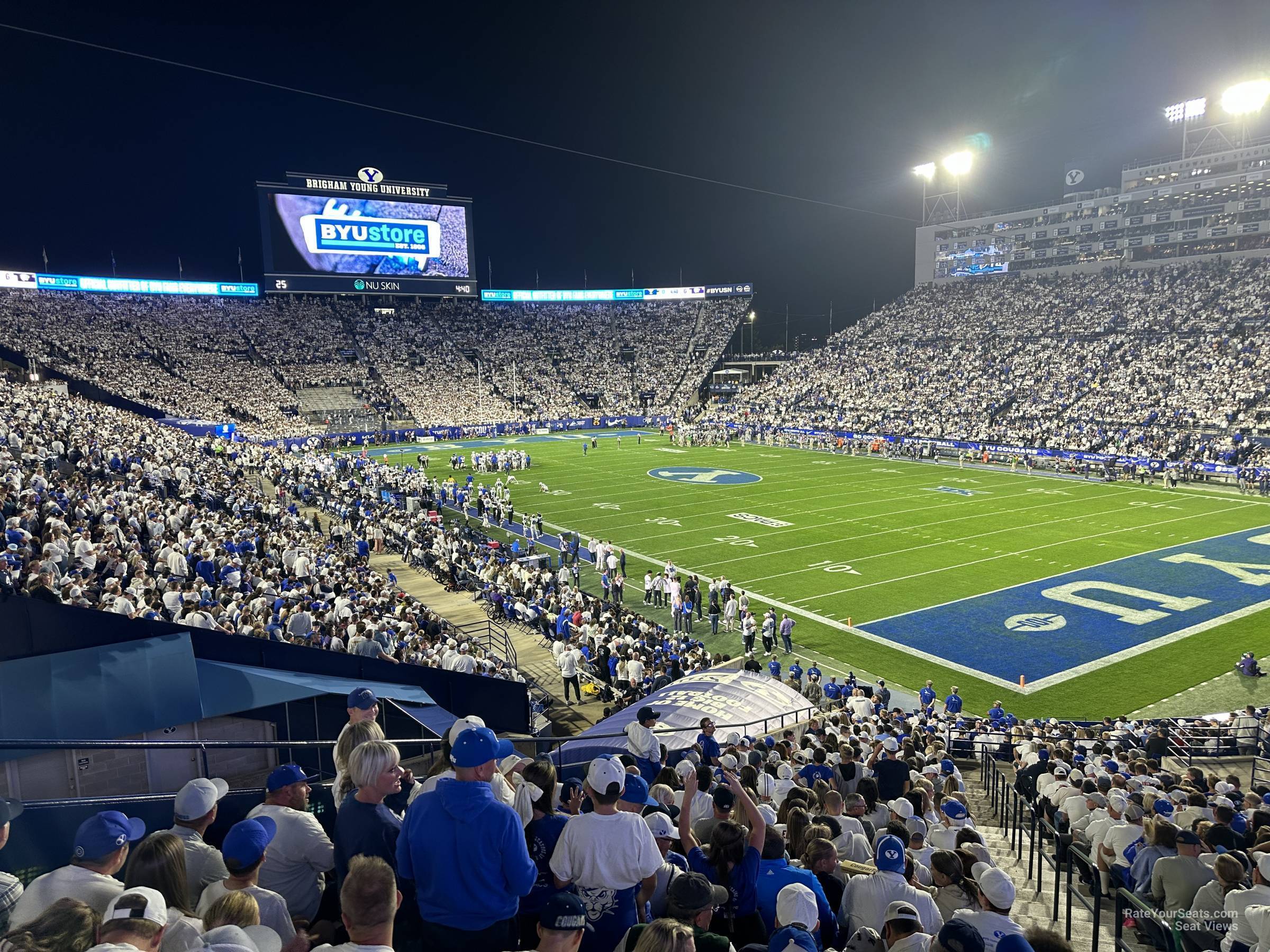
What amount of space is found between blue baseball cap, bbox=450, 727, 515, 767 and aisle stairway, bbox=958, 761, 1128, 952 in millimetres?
4066

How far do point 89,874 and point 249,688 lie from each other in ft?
18.8

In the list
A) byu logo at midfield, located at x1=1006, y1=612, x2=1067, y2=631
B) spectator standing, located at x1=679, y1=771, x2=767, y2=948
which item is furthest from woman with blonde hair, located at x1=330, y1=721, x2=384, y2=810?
byu logo at midfield, located at x1=1006, y1=612, x2=1067, y2=631

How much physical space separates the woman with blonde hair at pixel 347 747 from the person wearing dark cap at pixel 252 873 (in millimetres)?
798

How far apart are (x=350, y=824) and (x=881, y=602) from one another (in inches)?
691

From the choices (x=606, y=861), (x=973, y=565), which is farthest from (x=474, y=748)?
(x=973, y=565)

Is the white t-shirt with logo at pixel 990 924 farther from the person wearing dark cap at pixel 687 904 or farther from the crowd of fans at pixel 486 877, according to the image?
the person wearing dark cap at pixel 687 904

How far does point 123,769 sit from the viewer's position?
7.16m

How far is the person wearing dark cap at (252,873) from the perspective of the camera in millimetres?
3008

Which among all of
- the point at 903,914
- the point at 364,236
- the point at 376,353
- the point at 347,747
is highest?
the point at 364,236

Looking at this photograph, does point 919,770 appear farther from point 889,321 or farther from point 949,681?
point 889,321

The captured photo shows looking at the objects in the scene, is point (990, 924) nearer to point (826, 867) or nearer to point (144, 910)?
point (826, 867)

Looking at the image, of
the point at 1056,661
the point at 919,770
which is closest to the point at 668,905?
the point at 919,770

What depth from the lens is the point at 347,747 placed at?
13.1 ft

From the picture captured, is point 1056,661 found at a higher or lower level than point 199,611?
lower
